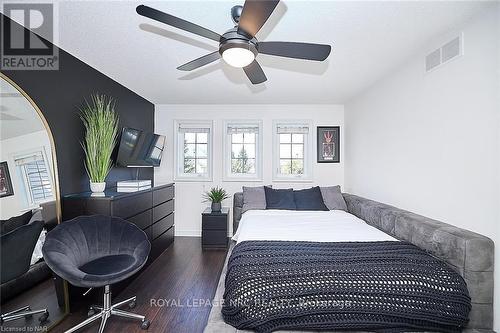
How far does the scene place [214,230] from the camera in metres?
3.71

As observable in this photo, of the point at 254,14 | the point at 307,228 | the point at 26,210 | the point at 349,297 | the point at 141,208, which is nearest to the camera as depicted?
the point at 254,14

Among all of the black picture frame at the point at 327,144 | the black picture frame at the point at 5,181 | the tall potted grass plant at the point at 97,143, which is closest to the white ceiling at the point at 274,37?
the tall potted grass plant at the point at 97,143

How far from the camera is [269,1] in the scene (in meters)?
1.15

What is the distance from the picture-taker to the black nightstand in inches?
145

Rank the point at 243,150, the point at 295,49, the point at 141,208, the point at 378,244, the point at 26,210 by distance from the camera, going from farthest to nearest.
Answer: the point at 243,150
the point at 141,208
the point at 378,244
the point at 26,210
the point at 295,49

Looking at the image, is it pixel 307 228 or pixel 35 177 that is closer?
pixel 35 177

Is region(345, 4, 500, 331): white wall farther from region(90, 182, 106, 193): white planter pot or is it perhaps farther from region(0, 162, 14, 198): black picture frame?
region(0, 162, 14, 198): black picture frame

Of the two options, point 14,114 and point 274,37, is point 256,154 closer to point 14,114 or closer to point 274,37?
point 274,37

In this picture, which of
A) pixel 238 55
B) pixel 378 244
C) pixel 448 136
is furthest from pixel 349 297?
pixel 238 55

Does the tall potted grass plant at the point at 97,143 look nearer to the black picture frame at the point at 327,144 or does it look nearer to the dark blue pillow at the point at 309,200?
the dark blue pillow at the point at 309,200

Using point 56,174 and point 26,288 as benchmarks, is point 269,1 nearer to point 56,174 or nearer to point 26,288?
point 56,174

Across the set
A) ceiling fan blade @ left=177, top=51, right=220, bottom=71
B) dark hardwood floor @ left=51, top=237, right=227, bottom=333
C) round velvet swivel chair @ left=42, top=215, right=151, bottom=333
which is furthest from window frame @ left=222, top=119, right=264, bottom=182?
ceiling fan blade @ left=177, top=51, right=220, bottom=71

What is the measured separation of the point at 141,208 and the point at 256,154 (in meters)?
2.25

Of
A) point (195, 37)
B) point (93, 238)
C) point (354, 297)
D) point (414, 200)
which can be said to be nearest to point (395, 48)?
point (414, 200)
